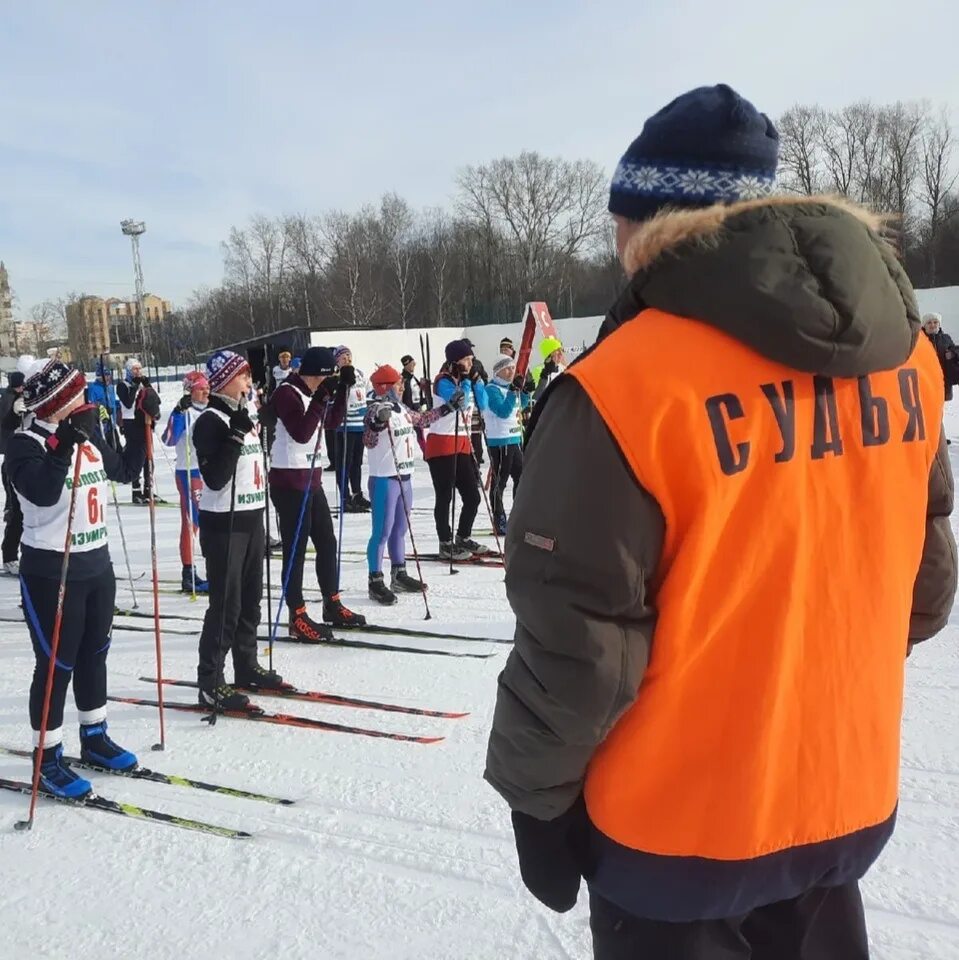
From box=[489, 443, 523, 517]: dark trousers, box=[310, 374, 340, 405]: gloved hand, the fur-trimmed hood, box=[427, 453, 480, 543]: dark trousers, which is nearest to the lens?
the fur-trimmed hood

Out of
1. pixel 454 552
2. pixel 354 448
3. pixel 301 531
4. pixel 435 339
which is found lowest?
pixel 454 552

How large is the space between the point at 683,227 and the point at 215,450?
132 inches

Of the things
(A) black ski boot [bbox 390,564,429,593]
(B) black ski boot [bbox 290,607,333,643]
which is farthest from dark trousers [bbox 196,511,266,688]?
(A) black ski boot [bbox 390,564,429,593]

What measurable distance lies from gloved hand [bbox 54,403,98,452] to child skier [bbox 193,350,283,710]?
2.34 feet

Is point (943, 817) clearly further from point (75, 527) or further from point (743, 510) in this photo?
point (75, 527)

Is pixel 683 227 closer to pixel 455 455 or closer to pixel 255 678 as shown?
pixel 255 678

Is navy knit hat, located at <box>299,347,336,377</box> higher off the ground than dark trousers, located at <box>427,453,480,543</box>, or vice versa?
navy knit hat, located at <box>299,347,336,377</box>

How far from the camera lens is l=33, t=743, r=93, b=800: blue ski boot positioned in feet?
10.9

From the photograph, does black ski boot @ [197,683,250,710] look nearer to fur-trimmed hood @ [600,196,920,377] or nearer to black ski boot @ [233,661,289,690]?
black ski boot @ [233,661,289,690]

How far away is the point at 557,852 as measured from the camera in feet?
4.18

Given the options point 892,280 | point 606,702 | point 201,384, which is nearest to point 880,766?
point 606,702

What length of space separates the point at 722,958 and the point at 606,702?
48 cm

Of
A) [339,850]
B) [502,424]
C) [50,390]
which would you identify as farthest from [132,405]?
[339,850]

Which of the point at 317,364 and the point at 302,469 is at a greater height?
the point at 317,364
